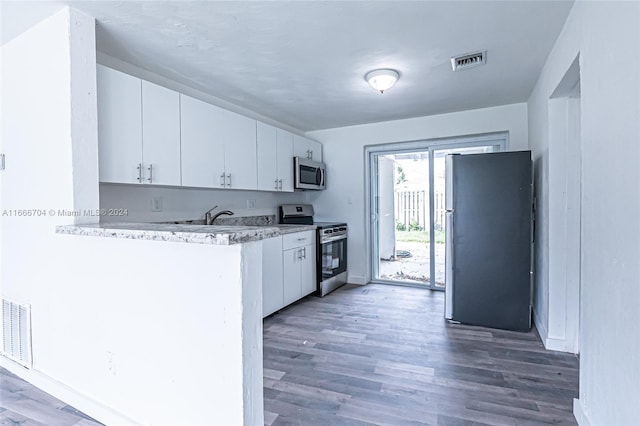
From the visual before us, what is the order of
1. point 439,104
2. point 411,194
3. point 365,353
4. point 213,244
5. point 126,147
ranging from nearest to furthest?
point 213,244, point 126,147, point 365,353, point 439,104, point 411,194

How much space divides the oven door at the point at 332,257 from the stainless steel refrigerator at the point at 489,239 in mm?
1460

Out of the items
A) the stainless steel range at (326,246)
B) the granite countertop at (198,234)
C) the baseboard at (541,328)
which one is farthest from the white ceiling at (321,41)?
the baseboard at (541,328)

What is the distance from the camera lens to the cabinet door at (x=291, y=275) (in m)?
3.38

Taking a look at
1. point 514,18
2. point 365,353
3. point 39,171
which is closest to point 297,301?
point 365,353

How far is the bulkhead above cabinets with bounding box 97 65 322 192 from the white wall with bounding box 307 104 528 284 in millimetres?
1222

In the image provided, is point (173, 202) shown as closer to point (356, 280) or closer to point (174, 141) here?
point (174, 141)

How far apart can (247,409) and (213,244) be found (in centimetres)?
67

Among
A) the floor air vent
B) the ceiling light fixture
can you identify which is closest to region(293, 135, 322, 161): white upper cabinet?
the ceiling light fixture

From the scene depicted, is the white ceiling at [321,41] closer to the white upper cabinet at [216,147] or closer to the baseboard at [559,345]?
the white upper cabinet at [216,147]

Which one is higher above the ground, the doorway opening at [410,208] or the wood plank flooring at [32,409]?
the doorway opening at [410,208]

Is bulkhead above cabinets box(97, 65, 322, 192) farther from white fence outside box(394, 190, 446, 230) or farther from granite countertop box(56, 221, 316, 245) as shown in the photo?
white fence outside box(394, 190, 446, 230)

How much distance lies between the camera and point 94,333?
1.69m

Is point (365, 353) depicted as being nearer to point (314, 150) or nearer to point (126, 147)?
point (126, 147)

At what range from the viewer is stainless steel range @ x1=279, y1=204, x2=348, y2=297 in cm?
392
